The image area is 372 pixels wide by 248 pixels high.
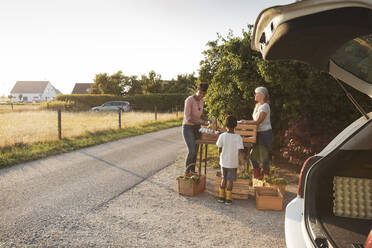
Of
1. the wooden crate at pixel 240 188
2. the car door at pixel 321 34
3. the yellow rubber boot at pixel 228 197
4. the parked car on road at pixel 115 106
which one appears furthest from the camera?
the parked car on road at pixel 115 106

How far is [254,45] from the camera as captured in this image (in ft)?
9.48

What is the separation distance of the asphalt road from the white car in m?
3.09

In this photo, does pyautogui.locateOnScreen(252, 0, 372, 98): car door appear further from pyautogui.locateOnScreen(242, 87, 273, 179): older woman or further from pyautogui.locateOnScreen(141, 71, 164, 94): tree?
pyautogui.locateOnScreen(141, 71, 164, 94): tree

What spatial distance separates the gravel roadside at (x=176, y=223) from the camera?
12.3 feet

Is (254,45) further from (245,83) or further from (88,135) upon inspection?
(88,135)

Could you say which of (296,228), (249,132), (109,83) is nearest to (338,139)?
(296,228)

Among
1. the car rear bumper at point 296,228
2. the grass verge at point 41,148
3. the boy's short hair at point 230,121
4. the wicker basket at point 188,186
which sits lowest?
the grass verge at point 41,148

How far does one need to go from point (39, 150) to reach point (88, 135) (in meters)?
4.03

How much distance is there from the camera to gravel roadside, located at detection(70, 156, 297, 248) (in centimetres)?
374

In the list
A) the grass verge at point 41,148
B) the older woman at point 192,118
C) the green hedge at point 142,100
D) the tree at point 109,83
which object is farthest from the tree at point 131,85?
the older woman at point 192,118

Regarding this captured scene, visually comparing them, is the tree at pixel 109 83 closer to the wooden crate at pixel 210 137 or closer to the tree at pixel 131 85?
the tree at pixel 131 85

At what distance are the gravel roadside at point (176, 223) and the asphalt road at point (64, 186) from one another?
324 millimetres

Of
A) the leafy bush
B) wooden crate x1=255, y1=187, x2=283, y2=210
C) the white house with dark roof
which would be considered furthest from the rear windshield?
the white house with dark roof

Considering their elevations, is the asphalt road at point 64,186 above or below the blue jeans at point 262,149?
below
